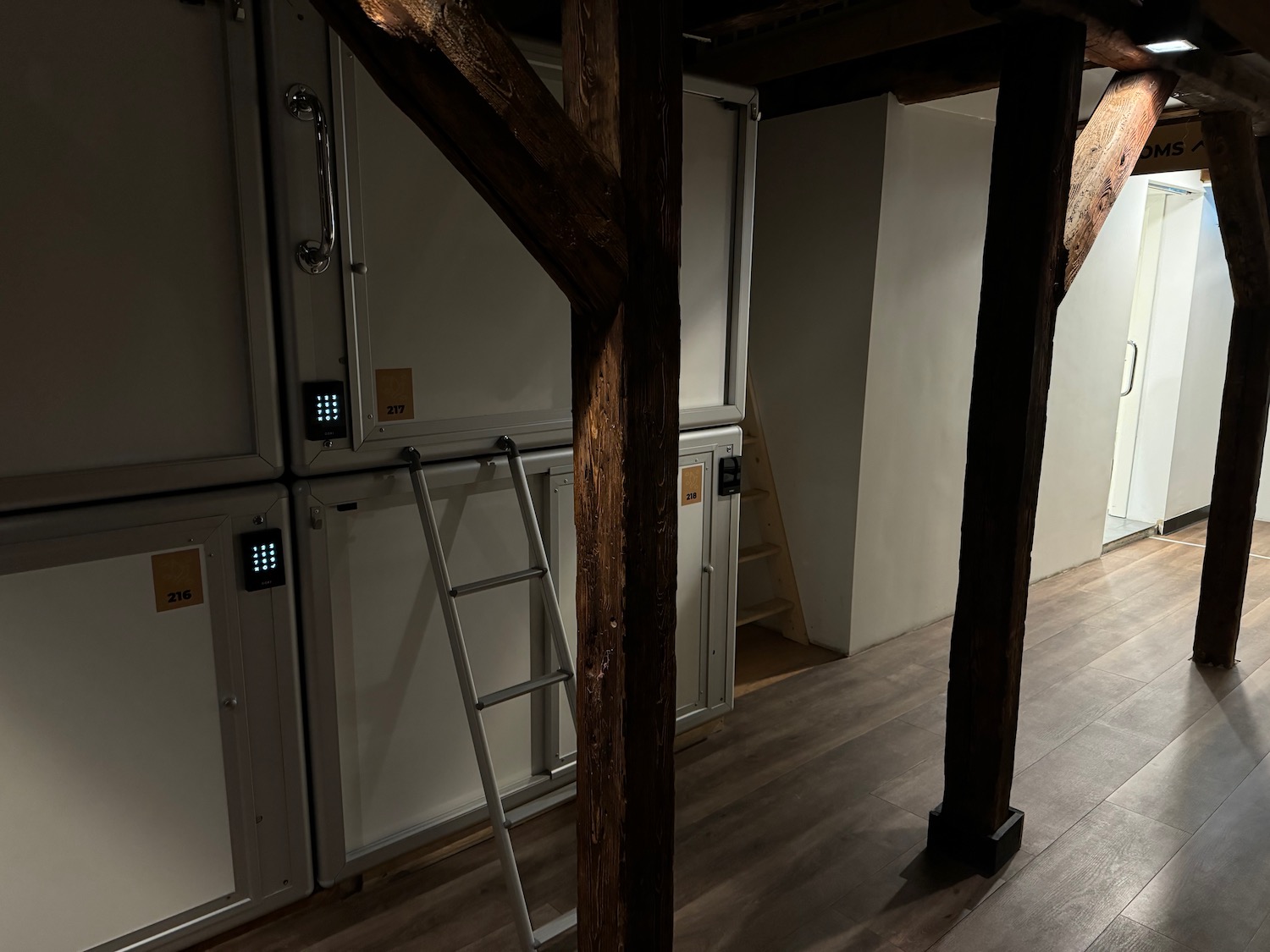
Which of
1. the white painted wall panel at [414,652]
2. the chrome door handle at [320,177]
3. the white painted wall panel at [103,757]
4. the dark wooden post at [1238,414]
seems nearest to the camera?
the white painted wall panel at [103,757]

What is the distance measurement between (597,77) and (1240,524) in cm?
381

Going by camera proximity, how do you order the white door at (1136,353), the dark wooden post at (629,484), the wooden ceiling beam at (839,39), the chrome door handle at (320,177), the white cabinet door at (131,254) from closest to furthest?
the dark wooden post at (629,484) → the white cabinet door at (131,254) → the chrome door handle at (320,177) → the wooden ceiling beam at (839,39) → the white door at (1136,353)

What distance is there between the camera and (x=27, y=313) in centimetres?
176

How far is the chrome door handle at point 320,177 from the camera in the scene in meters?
2.01

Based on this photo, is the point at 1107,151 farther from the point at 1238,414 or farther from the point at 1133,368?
the point at 1133,368

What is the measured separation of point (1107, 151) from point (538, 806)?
7.67ft

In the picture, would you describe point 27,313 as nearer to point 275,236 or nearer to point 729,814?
point 275,236

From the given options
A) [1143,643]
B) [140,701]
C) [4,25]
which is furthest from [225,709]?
[1143,643]

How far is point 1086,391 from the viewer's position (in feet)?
17.1

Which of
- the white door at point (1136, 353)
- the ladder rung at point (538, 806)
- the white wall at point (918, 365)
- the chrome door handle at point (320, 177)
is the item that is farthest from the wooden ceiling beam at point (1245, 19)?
the white door at point (1136, 353)

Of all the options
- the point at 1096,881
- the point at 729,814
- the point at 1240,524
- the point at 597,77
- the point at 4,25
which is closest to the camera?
the point at 597,77

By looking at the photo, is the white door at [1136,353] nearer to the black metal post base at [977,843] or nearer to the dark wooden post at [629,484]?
the black metal post base at [977,843]

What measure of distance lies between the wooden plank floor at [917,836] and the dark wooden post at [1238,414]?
253mm

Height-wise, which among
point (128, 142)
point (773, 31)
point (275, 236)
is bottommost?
point (275, 236)
